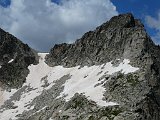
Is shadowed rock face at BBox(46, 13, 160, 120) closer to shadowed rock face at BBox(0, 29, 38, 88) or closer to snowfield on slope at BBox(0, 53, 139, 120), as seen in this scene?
snowfield on slope at BBox(0, 53, 139, 120)

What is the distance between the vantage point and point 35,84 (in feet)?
500

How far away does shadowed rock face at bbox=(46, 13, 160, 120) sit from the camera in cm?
9788

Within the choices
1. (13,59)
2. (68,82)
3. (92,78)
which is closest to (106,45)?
(68,82)

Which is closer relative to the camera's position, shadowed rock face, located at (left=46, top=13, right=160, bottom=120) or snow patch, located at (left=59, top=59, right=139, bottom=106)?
shadowed rock face, located at (left=46, top=13, right=160, bottom=120)

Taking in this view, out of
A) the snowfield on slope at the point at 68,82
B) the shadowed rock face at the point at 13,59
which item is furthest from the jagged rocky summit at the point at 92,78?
the shadowed rock face at the point at 13,59

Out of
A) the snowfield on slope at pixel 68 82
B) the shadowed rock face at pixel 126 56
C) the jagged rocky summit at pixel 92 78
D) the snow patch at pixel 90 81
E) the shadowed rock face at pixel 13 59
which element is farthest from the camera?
the shadowed rock face at pixel 13 59

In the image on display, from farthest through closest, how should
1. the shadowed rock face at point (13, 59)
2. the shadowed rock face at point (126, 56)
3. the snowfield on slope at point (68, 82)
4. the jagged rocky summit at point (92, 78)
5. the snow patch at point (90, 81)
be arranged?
the shadowed rock face at point (13, 59), the snowfield on slope at point (68, 82), the snow patch at point (90, 81), the jagged rocky summit at point (92, 78), the shadowed rock face at point (126, 56)

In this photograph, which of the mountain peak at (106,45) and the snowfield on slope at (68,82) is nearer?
the snowfield on slope at (68,82)

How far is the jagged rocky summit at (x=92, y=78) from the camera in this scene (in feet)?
323

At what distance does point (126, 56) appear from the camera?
124 metres

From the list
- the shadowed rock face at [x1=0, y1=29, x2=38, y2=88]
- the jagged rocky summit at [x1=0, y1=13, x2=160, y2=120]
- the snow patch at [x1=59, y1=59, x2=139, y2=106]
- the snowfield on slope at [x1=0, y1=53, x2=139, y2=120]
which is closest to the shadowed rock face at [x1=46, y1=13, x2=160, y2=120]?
the jagged rocky summit at [x1=0, y1=13, x2=160, y2=120]

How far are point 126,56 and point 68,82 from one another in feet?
77.7

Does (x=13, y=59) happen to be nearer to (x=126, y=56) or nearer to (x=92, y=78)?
(x=92, y=78)

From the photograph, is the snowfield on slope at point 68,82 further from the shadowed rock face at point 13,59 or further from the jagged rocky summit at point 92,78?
the shadowed rock face at point 13,59
